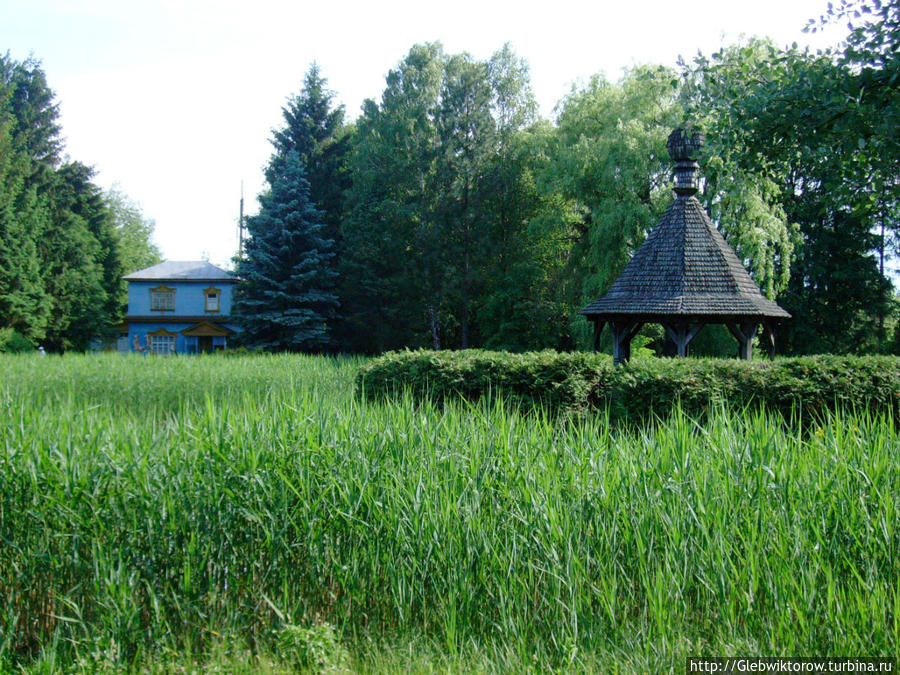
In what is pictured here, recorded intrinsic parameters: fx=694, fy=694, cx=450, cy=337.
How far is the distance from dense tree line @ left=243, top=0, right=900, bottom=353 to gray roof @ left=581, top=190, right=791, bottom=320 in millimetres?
6372

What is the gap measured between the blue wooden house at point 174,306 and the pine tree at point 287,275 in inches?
394

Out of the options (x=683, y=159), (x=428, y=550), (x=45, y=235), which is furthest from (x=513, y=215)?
(x=428, y=550)

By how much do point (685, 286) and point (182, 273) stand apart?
34947 mm

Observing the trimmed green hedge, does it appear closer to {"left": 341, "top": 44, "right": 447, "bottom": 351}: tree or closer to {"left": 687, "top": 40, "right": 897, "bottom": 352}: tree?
{"left": 687, "top": 40, "right": 897, "bottom": 352}: tree

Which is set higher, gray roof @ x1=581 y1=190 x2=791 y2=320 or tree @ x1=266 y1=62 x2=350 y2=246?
tree @ x1=266 y1=62 x2=350 y2=246

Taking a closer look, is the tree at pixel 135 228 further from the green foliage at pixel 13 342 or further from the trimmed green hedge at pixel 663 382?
the trimmed green hedge at pixel 663 382

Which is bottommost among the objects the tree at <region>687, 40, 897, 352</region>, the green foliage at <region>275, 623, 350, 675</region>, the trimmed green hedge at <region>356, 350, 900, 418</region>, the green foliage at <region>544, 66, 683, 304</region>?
the green foliage at <region>275, 623, 350, 675</region>

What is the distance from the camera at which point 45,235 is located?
3456cm

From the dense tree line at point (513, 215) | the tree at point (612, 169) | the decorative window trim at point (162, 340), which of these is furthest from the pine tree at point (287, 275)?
the decorative window trim at point (162, 340)

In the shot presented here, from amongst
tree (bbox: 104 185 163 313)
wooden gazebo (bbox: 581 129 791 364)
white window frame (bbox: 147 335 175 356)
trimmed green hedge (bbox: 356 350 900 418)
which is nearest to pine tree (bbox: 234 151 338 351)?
white window frame (bbox: 147 335 175 356)

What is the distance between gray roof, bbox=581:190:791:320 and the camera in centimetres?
1142

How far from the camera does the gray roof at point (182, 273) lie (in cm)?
3975

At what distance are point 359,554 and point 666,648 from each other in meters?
1.80

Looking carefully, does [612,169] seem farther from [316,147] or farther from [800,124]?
[316,147]
